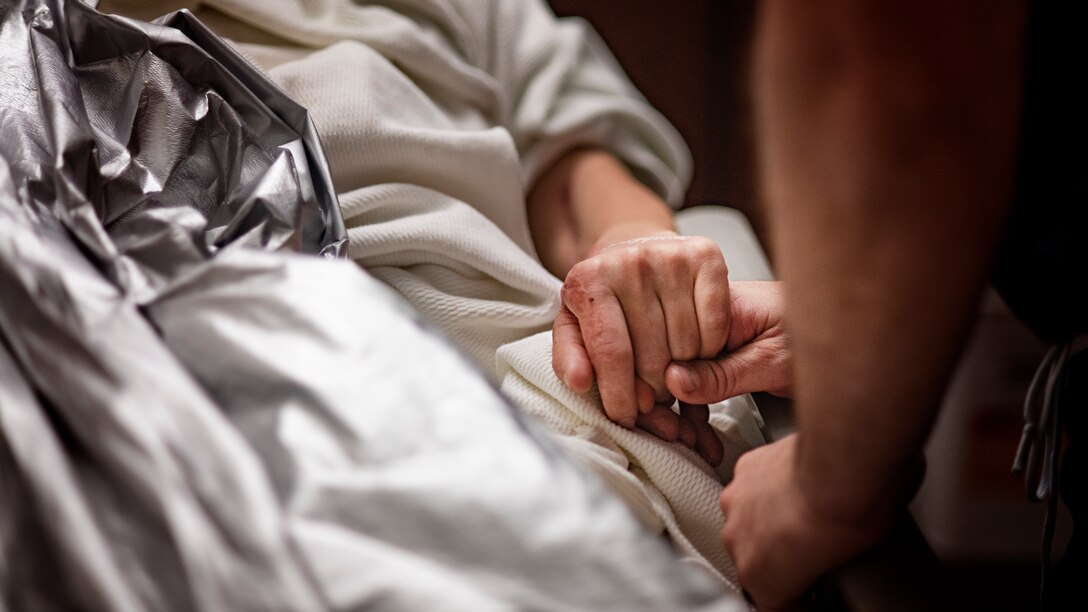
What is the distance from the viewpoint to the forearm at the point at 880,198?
0.27 m

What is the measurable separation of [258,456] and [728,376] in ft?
0.83

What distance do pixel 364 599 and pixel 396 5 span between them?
0.55 meters

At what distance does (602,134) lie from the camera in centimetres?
79

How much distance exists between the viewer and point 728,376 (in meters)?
0.45

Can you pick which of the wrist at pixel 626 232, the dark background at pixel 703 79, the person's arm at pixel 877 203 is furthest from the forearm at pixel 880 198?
the dark background at pixel 703 79

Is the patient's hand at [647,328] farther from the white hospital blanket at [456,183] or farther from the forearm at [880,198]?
the forearm at [880,198]

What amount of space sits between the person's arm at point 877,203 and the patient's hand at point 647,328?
127 millimetres

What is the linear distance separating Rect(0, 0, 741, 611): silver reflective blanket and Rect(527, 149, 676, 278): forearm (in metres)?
0.37

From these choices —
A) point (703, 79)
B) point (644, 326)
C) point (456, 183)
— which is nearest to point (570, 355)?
point (644, 326)

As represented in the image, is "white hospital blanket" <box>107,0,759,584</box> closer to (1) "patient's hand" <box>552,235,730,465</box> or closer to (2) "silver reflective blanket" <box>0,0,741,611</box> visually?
(1) "patient's hand" <box>552,235,730,465</box>

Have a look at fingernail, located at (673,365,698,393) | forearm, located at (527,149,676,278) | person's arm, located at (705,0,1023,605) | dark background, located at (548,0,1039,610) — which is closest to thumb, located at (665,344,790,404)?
fingernail, located at (673,365,698,393)

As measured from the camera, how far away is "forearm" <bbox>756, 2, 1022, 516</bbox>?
266 millimetres

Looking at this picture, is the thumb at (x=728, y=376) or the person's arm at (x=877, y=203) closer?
the person's arm at (x=877, y=203)

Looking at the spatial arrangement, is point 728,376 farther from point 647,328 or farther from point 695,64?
point 695,64
